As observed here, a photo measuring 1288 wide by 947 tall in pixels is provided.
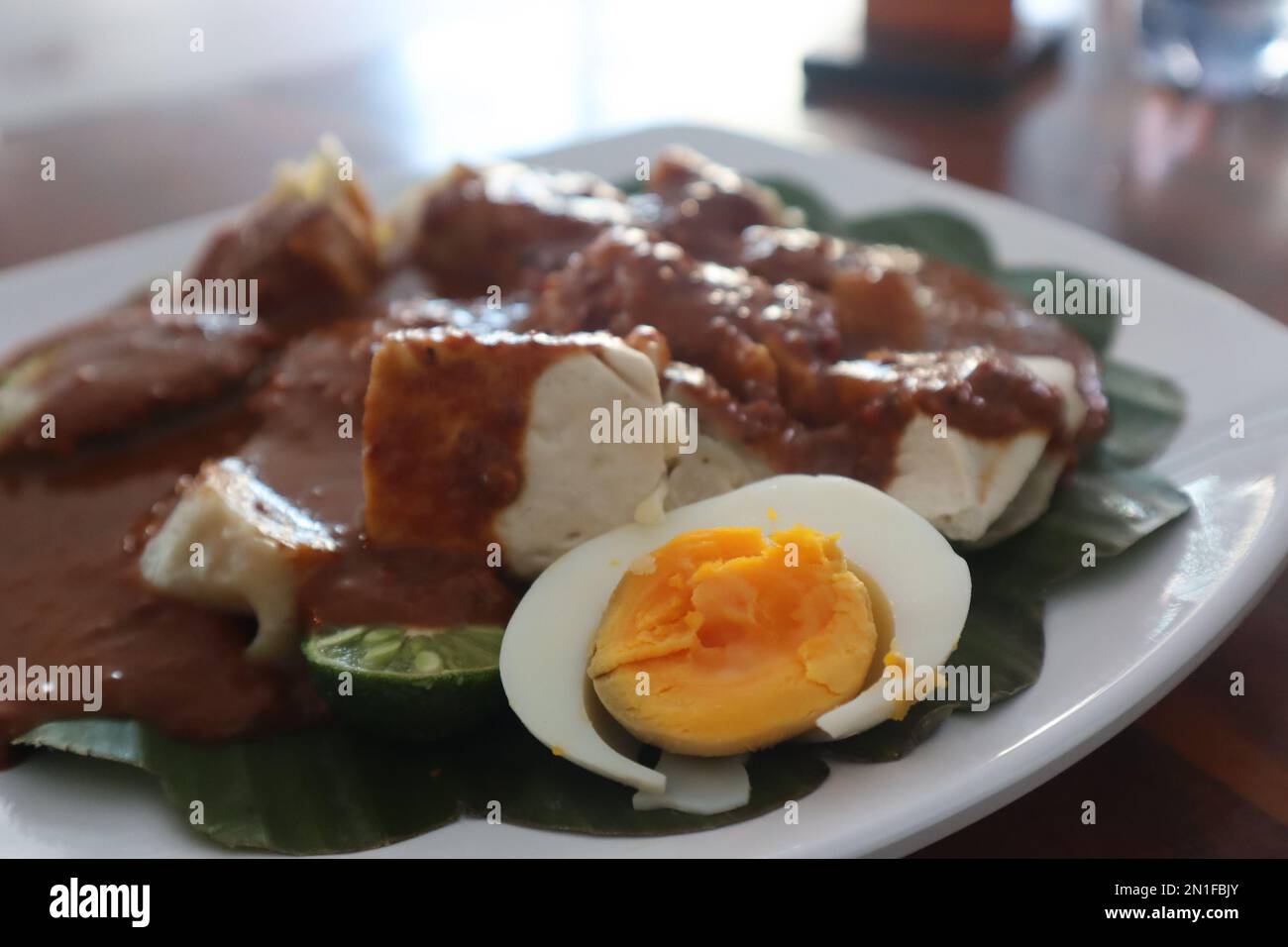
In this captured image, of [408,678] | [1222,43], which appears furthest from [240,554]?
[1222,43]

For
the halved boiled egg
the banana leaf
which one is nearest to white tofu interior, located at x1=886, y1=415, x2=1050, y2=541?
the halved boiled egg

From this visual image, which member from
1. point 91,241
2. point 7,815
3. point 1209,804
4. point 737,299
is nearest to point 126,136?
point 91,241

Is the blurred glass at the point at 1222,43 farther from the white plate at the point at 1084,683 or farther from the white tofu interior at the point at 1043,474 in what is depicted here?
the white tofu interior at the point at 1043,474

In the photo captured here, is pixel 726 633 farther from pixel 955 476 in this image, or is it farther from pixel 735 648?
pixel 955 476

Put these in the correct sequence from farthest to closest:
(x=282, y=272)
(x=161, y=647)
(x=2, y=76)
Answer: (x=2, y=76), (x=282, y=272), (x=161, y=647)

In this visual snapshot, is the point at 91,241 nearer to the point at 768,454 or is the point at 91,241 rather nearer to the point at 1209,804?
the point at 768,454

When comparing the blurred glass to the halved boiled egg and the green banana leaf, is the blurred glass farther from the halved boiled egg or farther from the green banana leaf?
the halved boiled egg

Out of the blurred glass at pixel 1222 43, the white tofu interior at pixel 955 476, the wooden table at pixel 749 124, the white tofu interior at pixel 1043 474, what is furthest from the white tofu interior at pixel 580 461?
the blurred glass at pixel 1222 43
